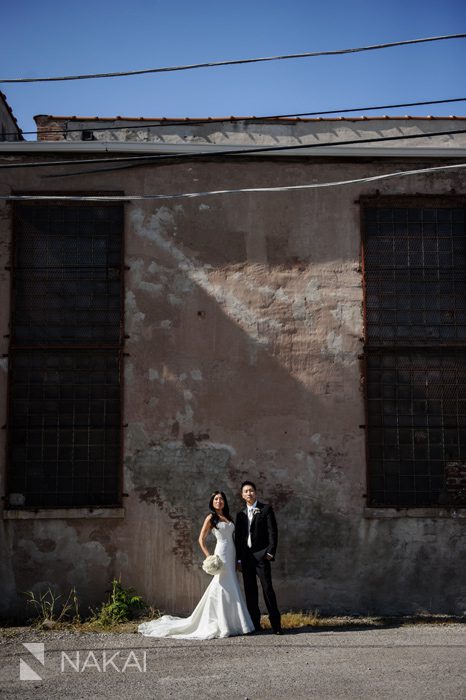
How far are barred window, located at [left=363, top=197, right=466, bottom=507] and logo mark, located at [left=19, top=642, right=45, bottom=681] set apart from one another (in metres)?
4.71

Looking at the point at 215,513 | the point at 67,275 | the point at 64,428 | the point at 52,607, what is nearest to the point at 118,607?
the point at 52,607

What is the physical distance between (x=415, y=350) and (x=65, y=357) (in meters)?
5.00

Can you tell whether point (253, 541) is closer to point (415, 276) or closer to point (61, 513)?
point (61, 513)

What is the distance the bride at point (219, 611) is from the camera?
8.82 m

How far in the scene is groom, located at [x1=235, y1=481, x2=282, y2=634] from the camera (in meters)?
9.13

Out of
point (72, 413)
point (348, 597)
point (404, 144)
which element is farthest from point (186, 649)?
point (404, 144)

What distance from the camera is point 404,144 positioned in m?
15.0

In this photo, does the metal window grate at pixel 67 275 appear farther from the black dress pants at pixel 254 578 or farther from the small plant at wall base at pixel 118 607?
the black dress pants at pixel 254 578

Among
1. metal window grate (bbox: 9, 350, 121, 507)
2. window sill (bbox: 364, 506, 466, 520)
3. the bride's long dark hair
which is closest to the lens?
the bride's long dark hair

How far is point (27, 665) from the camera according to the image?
7551 millimetres

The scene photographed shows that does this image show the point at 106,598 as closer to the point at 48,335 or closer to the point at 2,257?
the point at 48,335

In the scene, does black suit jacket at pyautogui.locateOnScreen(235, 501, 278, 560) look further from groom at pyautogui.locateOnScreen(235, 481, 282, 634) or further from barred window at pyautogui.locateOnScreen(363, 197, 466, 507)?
barred window at pyautogui.locateOnScreen(363, 197, 466, 507)

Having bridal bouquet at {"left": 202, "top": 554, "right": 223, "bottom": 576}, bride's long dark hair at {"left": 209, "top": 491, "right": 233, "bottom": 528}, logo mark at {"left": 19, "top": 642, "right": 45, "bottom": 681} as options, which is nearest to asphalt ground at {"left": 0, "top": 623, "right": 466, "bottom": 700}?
logo mark at {"left": 19, "top": 642, "right": 45, "bottom": 681}

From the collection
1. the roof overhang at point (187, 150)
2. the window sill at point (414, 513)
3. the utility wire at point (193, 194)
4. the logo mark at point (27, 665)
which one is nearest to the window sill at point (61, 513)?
the logo mark at point (27, 665)
